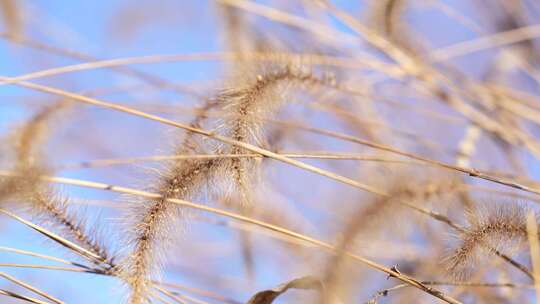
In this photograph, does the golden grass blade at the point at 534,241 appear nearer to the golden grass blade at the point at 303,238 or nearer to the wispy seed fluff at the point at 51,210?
the golden grass blade at the point at 303,238

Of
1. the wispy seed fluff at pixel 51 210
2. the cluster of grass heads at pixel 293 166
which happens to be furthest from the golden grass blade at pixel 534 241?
the wispy seed fluff at pixel 51 210

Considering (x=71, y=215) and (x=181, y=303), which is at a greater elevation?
(x=71, y=215)

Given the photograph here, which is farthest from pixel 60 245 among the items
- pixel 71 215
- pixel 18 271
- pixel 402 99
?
pixel 402 99

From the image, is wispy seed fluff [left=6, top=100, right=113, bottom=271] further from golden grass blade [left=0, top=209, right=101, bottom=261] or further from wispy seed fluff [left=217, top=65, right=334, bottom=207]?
wispy seed fluff [left=217, top=65, right=334, bottom=207]

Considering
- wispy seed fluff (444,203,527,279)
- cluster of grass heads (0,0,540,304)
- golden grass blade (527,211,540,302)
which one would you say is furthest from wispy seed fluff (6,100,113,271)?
golden grass blade (527,211,540,302)

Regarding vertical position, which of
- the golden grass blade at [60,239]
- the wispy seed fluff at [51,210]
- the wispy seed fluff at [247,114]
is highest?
the wispy seed fluff at [247,114]

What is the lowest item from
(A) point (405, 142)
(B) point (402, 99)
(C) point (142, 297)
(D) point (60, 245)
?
(C) point (142, 297)

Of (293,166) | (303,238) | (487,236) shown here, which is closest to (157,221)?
(303,238)

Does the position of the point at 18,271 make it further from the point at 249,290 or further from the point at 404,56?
the point at 404,56
